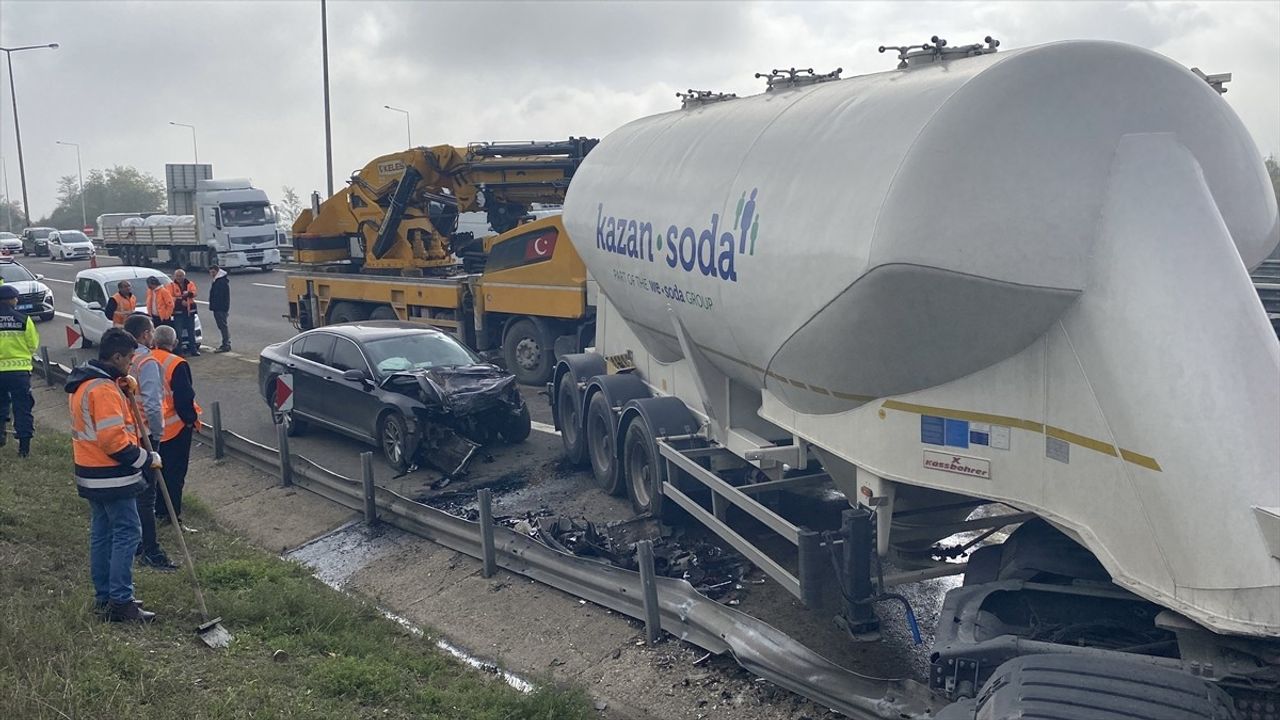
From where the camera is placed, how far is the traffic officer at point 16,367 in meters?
11.9

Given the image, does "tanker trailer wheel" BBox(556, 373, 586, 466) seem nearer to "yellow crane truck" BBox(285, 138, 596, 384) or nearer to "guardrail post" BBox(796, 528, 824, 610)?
"yellow crane truck" BBox(285, 138, 596, 384)

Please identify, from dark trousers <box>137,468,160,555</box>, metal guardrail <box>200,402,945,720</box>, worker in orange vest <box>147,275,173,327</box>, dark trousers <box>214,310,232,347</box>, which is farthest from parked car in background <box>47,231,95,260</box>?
dark trousers <box>137,468,160,555</box>

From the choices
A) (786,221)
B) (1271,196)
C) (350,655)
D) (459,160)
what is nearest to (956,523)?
(786,221)

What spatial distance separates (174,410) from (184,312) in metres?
11.6

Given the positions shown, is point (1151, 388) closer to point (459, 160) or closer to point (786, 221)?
point (786, 221)

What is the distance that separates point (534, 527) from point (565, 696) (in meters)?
3.65

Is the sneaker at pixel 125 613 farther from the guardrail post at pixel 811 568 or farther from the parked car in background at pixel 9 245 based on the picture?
the parked car in background at pixel 9 245

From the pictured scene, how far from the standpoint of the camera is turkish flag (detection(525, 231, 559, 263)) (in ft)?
51.9

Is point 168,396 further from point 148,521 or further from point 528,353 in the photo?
point 528,353

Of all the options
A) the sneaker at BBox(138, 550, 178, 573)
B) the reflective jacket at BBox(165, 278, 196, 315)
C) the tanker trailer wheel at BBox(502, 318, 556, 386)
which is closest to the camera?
Answer: the sneaker at BBox(138, 550, 178, 573)

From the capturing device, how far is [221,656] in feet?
21.8

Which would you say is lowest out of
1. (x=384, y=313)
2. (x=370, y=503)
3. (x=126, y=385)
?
(x=370, y=503)

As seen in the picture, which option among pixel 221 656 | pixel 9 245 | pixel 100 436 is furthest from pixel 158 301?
pixel 9 245

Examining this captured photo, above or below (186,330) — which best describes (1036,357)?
above
